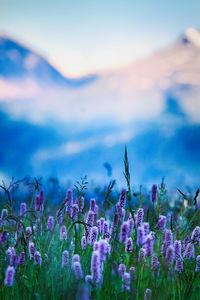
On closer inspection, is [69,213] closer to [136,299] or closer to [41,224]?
[41,224]

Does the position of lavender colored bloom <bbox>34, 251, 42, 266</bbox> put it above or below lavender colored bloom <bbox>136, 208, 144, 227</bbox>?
below

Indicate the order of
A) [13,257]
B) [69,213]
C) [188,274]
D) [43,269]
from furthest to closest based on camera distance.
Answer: [69,213] → [188,274] → [43,269] → [13,257]

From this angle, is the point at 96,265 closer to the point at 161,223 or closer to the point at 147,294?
the point at 147,294

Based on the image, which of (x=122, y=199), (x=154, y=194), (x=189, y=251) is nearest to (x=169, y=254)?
(x=122, y=199)

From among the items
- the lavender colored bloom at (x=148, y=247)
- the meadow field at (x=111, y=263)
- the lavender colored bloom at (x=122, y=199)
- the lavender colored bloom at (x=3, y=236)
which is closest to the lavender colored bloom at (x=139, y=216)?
the meadow field at (x=111, y=263)

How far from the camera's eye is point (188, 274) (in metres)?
2.76

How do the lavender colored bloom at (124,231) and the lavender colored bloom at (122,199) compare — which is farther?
the lavender colored bloom at (122,199)

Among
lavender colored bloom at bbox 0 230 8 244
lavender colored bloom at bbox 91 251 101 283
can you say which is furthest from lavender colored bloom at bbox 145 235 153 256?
lavender colored bloom at bbox 0 230 8 244

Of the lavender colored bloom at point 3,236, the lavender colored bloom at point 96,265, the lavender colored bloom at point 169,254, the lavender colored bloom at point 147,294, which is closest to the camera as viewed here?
the lavender colored bloom at point 96,265

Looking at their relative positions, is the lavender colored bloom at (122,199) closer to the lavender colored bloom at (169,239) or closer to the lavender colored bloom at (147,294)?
the lavender colored bloom at (169,239)

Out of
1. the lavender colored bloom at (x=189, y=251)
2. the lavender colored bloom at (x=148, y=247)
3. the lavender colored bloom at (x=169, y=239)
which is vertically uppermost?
the lavender colored bloom at (x=189, y=251)

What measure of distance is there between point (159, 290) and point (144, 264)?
7.2 inches

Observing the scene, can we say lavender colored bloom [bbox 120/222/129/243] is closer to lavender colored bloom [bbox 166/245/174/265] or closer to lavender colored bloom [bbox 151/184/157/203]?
lavender colored bloom [bbox 166/245/174/265]

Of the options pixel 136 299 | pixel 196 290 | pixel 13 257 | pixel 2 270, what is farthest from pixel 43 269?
pixel 196 290
